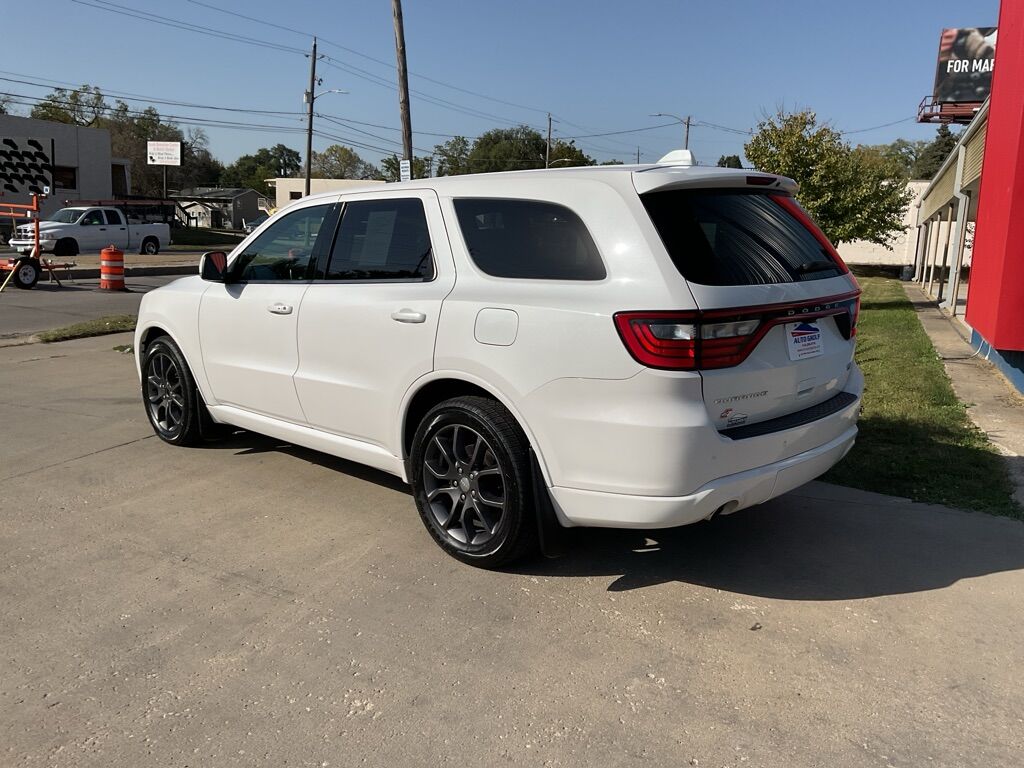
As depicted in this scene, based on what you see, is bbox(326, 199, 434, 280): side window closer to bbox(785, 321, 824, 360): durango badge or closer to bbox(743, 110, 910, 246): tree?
bbox(785, 321, 824, 360): durango badge

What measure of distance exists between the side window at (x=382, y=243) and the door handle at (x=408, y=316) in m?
0.19

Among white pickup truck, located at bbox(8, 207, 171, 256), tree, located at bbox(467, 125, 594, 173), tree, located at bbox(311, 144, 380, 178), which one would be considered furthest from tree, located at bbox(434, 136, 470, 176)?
white pickup truck, located at bbox(8, 207, 171, 256)

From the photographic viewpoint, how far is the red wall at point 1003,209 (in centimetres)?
847

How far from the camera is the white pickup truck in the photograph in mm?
25344

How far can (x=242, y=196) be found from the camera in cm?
8269

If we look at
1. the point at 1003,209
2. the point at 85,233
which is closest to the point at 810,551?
the point at 1003,209

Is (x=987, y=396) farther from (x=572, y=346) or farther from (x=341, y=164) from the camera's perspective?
(x=341, y=164)

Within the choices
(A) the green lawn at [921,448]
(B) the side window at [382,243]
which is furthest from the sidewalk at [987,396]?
(B) the side window at [382,243]

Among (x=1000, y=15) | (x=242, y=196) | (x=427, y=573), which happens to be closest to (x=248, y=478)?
(x=427, y=573)

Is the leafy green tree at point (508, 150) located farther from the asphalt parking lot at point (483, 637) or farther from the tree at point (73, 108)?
the asphalt parking lot at point (483, 637)

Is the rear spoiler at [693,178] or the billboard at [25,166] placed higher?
the billboard at [25,166]

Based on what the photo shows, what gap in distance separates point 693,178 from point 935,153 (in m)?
104

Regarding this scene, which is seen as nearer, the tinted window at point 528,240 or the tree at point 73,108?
the tinted window at point 528,240

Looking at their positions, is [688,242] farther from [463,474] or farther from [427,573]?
[427,573]
